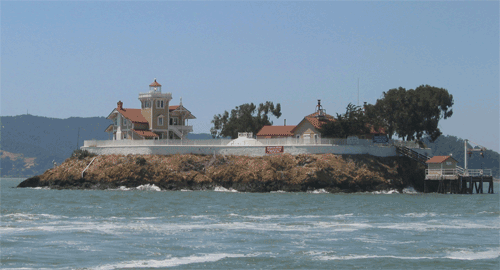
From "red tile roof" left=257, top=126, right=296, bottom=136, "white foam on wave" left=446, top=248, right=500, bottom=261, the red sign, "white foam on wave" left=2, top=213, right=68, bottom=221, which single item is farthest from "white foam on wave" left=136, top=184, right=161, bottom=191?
"white foam on wave" left=446, top=248, right=500, bottom=261

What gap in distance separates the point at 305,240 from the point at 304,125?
174 feet

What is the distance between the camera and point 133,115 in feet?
272

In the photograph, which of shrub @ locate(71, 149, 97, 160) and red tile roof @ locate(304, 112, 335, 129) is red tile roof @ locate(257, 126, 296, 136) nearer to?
red tile roof @ locate(304, 112, 335, 129)

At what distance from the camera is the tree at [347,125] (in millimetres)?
74750

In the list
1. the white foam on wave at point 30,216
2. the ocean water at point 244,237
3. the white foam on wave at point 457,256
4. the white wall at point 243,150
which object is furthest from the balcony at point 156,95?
the white foam on wave at point 457,256

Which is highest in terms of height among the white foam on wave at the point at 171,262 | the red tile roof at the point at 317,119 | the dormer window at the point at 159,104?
the dormer window at the point at 159,104

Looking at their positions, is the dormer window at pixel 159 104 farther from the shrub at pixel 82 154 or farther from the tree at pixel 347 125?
the tree at pixel 347 125

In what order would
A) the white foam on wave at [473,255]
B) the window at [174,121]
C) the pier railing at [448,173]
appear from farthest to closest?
1. the window at [174,121]
2. the pier railing at [448,173]
3. the white foam on wave at [473,255]

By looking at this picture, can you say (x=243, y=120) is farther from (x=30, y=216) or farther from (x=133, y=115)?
(x=30, y=216)

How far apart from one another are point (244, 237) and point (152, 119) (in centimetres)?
5732

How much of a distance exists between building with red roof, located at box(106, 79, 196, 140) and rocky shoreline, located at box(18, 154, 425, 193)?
9670mm

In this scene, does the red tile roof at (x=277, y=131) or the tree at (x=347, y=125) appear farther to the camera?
the red tile roof at (x=277, y=131)

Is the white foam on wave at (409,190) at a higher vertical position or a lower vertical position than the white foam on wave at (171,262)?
higher

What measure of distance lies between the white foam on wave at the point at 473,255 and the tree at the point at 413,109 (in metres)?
52.8
